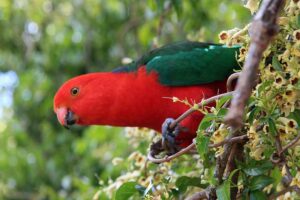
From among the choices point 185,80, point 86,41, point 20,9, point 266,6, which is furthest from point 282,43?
point 20,9

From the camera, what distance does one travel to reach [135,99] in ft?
7.67

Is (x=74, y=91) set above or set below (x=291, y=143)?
below

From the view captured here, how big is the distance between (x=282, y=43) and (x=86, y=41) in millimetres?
4225

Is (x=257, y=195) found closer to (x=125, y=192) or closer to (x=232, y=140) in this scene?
(x=232, y=140)

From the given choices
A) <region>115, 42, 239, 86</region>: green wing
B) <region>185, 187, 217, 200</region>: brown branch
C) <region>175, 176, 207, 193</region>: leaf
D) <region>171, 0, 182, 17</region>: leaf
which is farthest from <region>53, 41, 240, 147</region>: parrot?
<region>185, 187, 217, 200</region>: brown branch

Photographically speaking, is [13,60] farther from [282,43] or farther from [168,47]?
[282,43]

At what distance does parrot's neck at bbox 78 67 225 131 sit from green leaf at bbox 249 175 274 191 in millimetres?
781

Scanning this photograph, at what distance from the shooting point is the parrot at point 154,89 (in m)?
2.18

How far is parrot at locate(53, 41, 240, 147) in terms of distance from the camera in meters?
2.18

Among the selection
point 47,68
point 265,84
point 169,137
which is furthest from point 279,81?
point 47,68

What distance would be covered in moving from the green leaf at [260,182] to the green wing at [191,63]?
29.5 inches

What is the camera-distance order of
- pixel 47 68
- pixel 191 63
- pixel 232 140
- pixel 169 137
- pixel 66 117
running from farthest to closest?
pixel 47 68, pixel 66 117, pixel 191 63, pixel 169 137, pixel 232 140

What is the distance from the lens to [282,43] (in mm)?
1305

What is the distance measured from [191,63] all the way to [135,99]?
285mm
